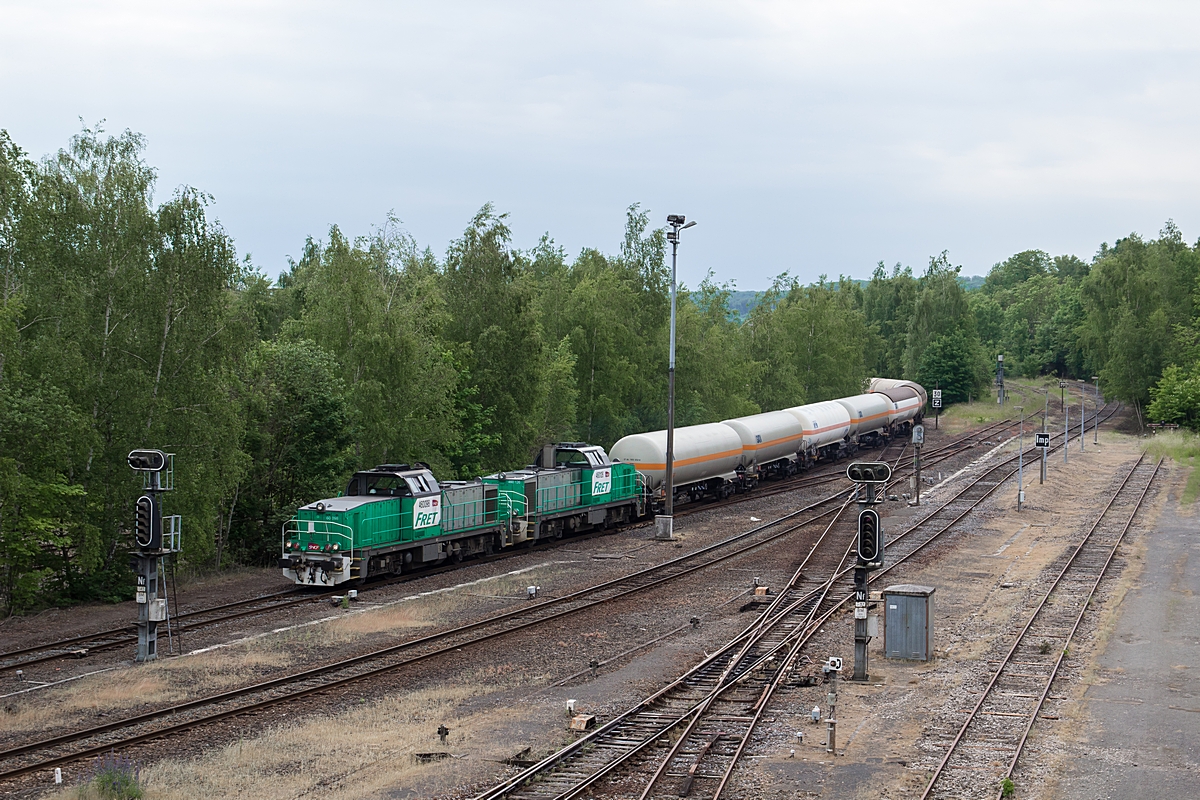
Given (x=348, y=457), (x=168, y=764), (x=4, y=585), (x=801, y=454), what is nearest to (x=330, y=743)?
(x=168, y=764)

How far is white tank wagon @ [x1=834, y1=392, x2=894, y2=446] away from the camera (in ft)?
198

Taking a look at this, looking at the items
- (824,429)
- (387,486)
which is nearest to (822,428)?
(824,429)

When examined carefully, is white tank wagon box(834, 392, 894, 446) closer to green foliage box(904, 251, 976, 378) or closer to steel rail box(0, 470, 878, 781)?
steel rail box(0, 470, 878, 781)

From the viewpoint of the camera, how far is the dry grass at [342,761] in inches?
529

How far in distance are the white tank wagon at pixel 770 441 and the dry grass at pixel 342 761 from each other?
31.0 meters

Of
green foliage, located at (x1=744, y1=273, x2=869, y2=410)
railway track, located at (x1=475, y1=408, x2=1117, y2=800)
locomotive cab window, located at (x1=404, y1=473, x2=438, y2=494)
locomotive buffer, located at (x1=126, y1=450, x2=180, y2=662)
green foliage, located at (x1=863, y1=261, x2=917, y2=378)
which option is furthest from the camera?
green foliage, located at (x1=863, y1=261, x2=917, y2=378)

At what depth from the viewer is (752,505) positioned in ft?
145

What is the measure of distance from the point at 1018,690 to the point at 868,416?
44.4 meters

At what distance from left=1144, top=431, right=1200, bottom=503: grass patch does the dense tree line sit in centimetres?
266

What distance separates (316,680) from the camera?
1884cm

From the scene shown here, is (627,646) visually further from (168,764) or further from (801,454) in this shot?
(801,454)

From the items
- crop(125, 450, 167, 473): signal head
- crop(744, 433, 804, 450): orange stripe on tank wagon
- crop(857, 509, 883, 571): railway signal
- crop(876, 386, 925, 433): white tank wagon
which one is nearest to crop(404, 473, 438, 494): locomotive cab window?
crop(125, 450, 167, 473): signal head

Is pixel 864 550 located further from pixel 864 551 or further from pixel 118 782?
pixel 118 782

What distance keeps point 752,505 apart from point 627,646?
75.7 feet
